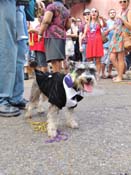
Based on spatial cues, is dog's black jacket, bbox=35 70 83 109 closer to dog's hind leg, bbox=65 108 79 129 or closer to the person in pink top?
dog's hind leg, bbox=65 108 79 129

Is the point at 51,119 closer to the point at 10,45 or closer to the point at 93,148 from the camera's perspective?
the point at 93,148

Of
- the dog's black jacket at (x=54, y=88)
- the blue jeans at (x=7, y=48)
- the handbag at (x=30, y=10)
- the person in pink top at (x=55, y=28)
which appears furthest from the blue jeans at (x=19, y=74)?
the person in pink top at (x=55, y=28)

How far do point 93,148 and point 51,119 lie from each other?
80 cm

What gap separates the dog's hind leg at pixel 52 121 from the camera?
174 inches

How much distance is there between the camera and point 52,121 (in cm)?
455

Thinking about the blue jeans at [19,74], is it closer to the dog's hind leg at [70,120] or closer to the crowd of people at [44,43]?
the crowd of people at [44,43]

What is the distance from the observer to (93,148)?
396 cm

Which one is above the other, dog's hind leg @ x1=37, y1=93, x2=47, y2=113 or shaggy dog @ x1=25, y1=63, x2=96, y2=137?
shaggy dog @ x1=25, y1=63, x2=96, y2=137

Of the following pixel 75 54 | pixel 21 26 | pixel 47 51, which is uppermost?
pixel 21 26

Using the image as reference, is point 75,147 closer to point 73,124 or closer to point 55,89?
point 73,124

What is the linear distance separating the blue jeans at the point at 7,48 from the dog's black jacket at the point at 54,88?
0.61m

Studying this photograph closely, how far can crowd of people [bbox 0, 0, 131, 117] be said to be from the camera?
530 centimetres

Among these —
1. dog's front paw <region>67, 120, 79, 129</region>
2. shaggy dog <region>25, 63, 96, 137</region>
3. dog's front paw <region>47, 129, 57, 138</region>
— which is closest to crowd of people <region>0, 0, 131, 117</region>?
shaggy dog <region>25, 63, 96, 137</region>

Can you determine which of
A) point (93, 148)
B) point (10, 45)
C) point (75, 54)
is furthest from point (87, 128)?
point (75, 54)
